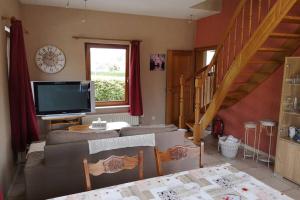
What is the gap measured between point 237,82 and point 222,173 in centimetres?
253

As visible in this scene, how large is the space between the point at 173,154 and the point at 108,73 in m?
3.69

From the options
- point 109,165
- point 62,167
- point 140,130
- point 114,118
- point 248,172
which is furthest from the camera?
point 114,118

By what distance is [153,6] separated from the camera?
4.43 m

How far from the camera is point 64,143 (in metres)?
2.27

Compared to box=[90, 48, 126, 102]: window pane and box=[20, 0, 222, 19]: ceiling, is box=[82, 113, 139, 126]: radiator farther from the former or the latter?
box=[20, 0, 222, 19]: ceiling

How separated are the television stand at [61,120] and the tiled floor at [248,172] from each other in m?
1.16

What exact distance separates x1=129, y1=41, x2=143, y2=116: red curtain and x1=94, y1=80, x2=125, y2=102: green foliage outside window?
0.31 meters

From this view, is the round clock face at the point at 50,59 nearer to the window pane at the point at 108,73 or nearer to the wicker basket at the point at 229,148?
the window pane at the point at 108,73

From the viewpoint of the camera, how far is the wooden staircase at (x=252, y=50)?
2753 millimetres

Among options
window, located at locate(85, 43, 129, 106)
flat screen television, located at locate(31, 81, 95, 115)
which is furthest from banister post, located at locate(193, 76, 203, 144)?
flat screen television, located at locate(31, 81, 95, 115)

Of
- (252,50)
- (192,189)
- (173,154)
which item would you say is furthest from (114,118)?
(192,189)

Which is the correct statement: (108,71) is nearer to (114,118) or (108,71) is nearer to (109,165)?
(114,118)

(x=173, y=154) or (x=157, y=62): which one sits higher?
(x=157, y=62)

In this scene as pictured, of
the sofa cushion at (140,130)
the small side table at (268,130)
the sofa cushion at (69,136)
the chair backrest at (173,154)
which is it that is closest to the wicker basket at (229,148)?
the small side table at (268,130)
